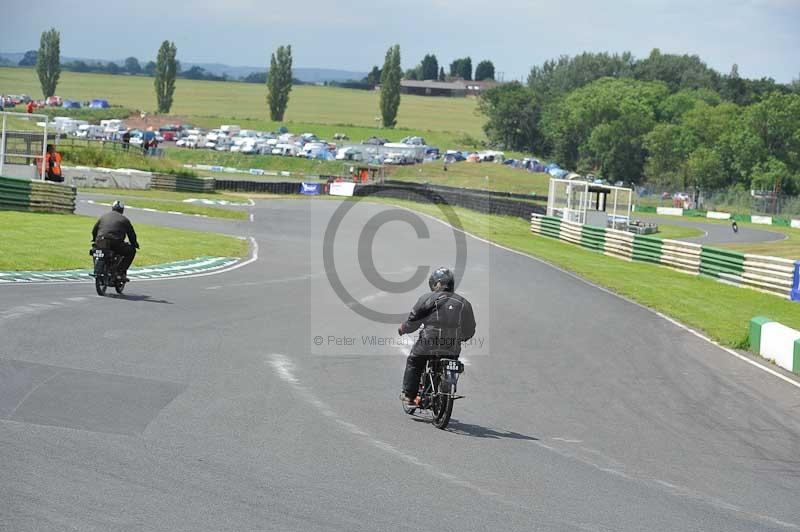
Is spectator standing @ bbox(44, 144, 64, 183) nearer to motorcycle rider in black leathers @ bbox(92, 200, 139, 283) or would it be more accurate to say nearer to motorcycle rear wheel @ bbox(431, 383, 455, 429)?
motorcycle rider in black leathers @ bbox(92, 200, 139, 283)

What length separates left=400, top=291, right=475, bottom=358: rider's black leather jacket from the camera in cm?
1139

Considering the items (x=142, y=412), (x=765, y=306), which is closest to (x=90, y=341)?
(x=142, y=412)

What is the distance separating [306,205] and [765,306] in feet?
118

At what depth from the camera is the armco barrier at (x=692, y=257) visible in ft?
104

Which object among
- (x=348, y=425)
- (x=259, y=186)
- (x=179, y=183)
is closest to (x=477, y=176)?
(x=259, y=186)

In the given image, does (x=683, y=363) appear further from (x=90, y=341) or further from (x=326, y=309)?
(x=90, y=341)

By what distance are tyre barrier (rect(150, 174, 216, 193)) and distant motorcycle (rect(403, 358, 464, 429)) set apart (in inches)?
2019

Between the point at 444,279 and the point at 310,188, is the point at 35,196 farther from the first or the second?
the point at 310,188

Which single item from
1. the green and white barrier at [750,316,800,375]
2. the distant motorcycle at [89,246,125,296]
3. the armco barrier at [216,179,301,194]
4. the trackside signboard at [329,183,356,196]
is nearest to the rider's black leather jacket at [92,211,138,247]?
the distant motorcycle at [89,246,125,296]

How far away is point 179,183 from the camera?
61688 millimetres

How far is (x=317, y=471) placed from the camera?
8.88 meters

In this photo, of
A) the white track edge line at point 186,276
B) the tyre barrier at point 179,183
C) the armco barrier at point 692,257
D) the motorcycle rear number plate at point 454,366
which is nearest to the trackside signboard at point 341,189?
the tyre barrier at point 179,183

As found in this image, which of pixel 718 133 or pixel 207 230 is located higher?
pixel 718 133

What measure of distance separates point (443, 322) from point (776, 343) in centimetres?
966
